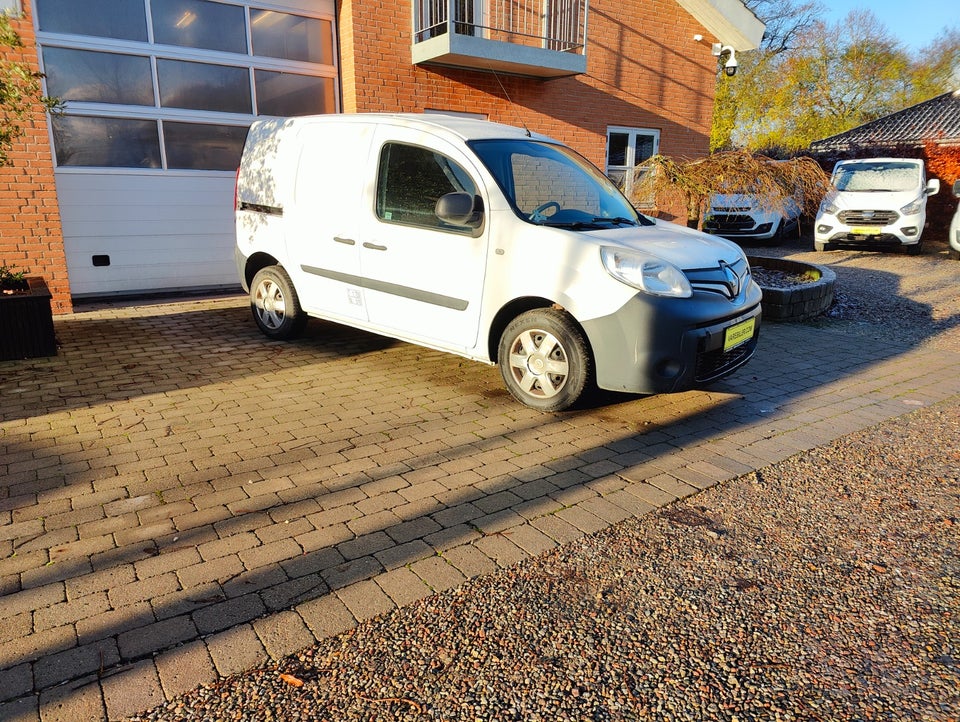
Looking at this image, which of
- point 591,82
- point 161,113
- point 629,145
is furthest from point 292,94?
point 629,145

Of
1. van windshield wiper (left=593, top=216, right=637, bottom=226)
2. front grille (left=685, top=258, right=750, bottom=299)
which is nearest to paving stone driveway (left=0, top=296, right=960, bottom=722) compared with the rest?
front grille (left=685, top=258, right=750, bottom=299)

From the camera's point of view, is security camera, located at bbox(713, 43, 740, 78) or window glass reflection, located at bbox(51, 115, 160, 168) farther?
security camera, located at bbox(713, 43, 740, 78)

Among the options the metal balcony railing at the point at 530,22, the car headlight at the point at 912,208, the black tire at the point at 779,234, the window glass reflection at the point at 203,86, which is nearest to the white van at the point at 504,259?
the window glass reflection at the point at 203,86

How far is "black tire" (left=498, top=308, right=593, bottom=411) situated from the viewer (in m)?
4.70

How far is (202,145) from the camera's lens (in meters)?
9.73

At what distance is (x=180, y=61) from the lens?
30.9ft

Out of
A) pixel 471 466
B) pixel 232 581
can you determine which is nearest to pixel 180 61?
pixel 471 466

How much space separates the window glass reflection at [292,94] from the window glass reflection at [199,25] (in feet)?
1.80

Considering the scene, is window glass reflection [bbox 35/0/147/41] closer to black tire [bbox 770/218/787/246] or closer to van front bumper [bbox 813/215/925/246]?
van front bumper [bbox 813/215/925/246]

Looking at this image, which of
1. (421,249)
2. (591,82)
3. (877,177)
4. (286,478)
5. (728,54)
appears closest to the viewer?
(286,478)

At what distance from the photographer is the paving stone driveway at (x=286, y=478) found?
2.55m

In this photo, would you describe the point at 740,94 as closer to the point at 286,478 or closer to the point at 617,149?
the point at 617,149

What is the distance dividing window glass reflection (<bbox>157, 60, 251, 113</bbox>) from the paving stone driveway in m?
4.38

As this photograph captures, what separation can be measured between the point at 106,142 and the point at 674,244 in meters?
7.85
